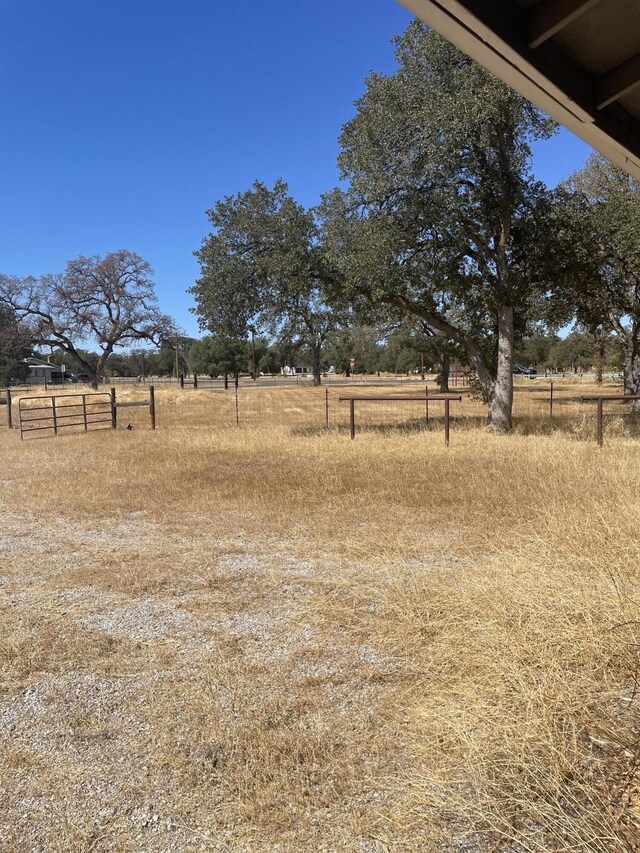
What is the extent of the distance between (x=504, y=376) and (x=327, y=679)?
13.5 meters

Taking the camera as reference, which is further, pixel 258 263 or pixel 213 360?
pixel 213 360

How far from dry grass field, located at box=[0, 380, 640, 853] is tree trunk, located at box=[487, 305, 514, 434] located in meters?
8.45

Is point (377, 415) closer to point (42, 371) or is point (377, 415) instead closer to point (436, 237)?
point (436, 237)

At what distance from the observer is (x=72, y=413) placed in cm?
2756

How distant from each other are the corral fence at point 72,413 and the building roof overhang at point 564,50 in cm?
1591

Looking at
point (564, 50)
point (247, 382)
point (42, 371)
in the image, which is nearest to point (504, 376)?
point (564, 50)

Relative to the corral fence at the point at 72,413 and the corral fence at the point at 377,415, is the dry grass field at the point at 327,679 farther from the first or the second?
the corral fence at the point at 72,413

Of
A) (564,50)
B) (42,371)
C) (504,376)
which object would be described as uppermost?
(564,50)

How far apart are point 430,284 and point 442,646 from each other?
1255cm

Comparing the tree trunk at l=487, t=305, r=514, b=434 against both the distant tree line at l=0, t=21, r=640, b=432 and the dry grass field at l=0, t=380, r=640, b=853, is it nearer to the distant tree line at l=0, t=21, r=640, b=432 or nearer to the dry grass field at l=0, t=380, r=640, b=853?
the distant tree line at l=0, t=21, r=640, b=432

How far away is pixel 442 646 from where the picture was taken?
329 centimetres

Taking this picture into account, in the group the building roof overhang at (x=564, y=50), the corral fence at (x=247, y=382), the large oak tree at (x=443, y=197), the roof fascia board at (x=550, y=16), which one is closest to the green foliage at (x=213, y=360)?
the corral fence at (x=247, y=382)

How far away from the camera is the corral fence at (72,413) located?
18.5 metres

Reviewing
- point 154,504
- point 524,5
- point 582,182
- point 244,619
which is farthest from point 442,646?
point 582,182
